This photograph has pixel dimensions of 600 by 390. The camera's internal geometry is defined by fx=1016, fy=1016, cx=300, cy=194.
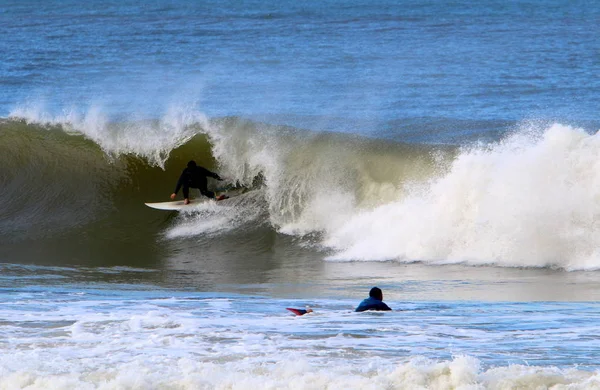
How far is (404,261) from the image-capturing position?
13039mm

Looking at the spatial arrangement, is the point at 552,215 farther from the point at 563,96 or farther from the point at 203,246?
the point at 563,96

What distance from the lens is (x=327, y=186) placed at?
1546cm

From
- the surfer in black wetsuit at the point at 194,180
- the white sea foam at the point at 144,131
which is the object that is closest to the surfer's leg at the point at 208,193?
the surfer in black wetsuit at the point at 194,180

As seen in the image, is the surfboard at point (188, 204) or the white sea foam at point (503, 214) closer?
the white sea foam at point (503, 214)

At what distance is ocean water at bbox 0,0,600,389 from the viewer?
7.69 m

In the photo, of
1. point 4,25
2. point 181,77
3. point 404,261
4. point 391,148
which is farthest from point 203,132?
point 4,25

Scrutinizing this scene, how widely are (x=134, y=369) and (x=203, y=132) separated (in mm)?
10611

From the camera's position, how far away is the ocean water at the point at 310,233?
25.2 feet

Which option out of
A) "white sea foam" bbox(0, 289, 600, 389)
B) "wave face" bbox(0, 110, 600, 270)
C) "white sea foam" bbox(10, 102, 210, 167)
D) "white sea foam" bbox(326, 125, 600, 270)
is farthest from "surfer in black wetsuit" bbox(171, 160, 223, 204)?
"white sea foam" bbox(0, 289, 600, 389)

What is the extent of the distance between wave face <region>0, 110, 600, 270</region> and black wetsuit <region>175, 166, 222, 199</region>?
288mm

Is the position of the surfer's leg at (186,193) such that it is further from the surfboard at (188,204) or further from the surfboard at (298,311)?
the surfboard at (298,311)

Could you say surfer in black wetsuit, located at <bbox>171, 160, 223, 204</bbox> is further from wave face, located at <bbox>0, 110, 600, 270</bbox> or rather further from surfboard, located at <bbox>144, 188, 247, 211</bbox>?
wave face, located at <bbox>0, 110, 600, 270</bbox>

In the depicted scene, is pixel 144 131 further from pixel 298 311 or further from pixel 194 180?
pixel 298 311

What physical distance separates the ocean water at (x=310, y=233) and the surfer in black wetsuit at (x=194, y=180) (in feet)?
0.94
